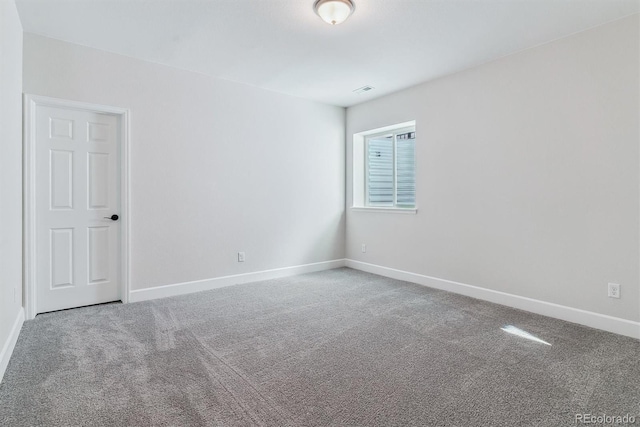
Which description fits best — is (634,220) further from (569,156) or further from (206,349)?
(206,349)

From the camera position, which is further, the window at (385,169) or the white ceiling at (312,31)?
the window at (385,169)

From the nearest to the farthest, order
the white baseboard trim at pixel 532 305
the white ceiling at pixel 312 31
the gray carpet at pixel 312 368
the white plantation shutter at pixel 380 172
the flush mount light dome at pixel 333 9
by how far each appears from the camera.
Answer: the gray carpet at pixel 312 368 < the flush mount light dome at pixel 333 9 < the white ceiling at pixel 312 31 < the white baseboard trim at pixel 532 305 < the white plantation shutter at pixel 380 172

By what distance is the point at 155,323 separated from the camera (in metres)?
2.97

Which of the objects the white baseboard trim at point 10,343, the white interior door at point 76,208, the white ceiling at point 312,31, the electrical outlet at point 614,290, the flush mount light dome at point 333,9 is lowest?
the white baseboard trim at point 10,343

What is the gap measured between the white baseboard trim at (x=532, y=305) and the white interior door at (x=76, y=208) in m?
3.46

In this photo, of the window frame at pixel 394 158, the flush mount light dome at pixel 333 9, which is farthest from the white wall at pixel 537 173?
the flush mount light dome at pixel 333 9

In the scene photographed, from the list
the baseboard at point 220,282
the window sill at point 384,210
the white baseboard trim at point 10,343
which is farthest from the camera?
the window sill at point 384,210

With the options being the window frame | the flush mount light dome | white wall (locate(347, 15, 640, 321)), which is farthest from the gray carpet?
the flush mount light dome

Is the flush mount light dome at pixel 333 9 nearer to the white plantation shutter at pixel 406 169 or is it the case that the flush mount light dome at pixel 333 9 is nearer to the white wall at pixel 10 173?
the white wall at pixel 10 173

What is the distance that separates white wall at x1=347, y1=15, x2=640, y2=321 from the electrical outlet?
34 mm

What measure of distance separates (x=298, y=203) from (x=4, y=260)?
3.25 meters

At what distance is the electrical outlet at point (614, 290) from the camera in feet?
9.09

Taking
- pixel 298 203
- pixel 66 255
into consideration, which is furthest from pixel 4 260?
pixel 298 203

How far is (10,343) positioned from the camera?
2328mm
